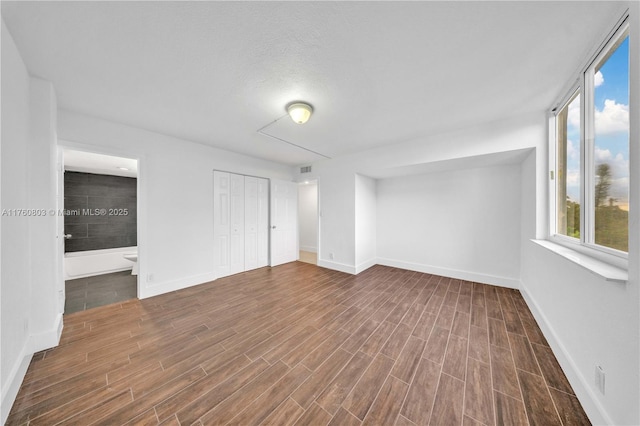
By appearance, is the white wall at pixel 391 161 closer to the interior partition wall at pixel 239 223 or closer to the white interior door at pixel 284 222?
the white interior door at pixel 284 222

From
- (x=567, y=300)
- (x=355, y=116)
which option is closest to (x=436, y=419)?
(x=567, y=300)

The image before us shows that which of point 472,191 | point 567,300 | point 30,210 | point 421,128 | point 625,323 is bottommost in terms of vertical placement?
point 567,300

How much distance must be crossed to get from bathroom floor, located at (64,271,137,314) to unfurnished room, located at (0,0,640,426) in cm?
5

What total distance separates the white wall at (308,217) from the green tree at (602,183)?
5636mm

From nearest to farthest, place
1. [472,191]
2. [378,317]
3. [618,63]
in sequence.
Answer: [618,63], [378,317], [472,191]

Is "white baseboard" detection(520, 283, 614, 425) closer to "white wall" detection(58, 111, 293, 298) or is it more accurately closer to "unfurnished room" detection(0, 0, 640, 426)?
"unfurnished room" detection(0, 0, 640, 426)

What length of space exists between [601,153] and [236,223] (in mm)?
4773

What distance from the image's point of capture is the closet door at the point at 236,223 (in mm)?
4152

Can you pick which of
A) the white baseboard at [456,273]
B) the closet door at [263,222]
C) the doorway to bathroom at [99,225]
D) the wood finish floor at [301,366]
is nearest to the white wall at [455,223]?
the white baseboard at [456,273]

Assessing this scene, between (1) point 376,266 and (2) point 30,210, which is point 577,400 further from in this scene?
(2) point 30,210

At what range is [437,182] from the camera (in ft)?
13.3

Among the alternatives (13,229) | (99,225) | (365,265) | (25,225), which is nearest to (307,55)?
(13,229)

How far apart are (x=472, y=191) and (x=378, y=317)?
2.93 metres

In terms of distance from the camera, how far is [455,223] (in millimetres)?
3873
